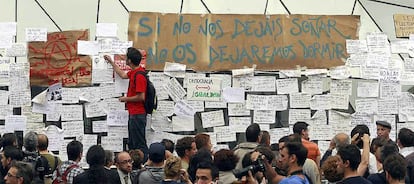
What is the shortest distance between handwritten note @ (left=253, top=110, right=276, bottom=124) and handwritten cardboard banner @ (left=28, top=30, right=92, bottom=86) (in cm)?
244

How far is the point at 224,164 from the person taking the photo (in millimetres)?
7977

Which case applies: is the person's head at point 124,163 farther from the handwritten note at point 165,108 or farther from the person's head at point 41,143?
the handwritten note at point 165,108

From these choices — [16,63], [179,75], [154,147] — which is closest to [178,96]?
[179,75]

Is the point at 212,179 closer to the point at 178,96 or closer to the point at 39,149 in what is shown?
the point at 39,149

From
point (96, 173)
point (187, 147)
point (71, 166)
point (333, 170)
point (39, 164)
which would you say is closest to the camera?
point (333, 170)

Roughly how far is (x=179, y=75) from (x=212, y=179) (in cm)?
444

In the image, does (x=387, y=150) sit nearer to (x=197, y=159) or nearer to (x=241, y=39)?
(x=197, y=159)

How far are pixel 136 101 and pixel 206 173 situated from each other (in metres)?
3.83

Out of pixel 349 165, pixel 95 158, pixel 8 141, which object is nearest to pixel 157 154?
pixel 95 158

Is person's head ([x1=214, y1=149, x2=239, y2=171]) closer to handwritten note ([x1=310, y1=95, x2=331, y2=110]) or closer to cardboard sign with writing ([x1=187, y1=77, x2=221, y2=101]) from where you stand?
cardboard sign with writing ([x1=187, y1=77, x2=221, y2=101])

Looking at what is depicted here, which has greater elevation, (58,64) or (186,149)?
(58,64)

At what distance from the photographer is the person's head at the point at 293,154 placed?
7.63 m

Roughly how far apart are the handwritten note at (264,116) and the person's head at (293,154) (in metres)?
4.30

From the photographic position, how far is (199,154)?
8.29 meters
